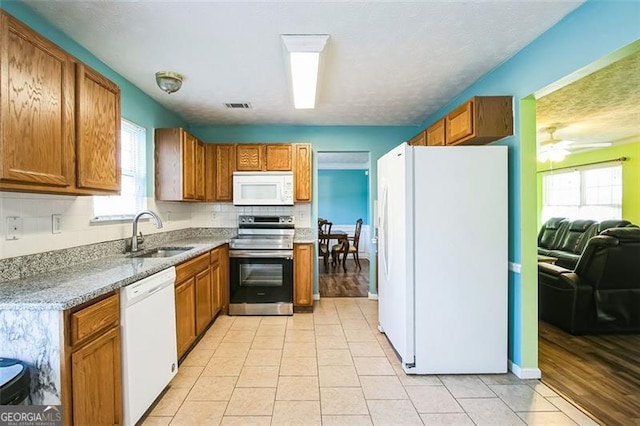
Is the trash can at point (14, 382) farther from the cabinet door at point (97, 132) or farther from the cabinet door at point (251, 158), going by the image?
the cabinet door at point (251, 158)

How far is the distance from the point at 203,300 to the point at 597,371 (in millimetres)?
3407

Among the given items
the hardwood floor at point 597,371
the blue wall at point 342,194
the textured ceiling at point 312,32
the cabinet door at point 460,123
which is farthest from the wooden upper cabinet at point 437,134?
the blue wall at point 342,194

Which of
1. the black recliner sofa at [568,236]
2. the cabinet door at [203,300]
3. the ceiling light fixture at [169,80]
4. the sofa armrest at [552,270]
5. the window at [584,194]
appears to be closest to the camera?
the ceiling light fixture at [169,80]

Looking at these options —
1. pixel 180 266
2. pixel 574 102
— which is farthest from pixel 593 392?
pixel 180 266

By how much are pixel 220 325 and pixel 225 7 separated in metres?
3.00

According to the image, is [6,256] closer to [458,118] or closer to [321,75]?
[321,75]

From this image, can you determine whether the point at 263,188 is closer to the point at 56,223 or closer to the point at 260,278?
the point at 260,278

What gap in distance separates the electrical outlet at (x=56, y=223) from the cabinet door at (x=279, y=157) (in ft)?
7.94

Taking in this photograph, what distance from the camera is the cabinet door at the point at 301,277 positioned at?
153 inches

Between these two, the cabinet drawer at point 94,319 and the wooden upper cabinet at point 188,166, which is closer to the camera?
the cabinet drawer at point 94,319

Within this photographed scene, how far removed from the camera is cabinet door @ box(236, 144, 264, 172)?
4.16m

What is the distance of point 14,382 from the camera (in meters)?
1.19

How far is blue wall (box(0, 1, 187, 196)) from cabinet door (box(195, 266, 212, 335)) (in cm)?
111

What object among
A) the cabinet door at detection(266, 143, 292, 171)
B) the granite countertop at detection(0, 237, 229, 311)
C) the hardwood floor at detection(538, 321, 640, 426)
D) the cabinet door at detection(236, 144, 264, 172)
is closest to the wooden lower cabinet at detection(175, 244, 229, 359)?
the granite countertop at detection(0, 237, 229, 311)
